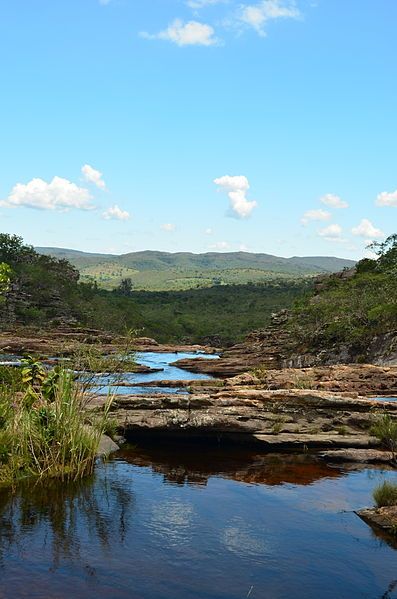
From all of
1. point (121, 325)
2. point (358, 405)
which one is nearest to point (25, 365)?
point (358, 405)

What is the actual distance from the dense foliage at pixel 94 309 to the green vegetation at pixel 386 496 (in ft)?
155

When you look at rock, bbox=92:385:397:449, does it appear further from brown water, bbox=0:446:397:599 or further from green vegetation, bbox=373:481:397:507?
green vegetation, bbox=373:481:397:507

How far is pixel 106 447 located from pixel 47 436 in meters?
3.13

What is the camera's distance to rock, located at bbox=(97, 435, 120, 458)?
1471cm

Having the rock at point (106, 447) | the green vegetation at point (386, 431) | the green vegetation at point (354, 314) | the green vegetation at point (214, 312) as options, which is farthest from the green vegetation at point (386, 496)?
the green vegetation at point (214, 312)

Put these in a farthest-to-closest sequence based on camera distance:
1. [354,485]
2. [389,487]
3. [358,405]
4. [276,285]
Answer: [276,285] < [358,405] < [354,485] < [389,487]

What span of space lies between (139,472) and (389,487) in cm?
594

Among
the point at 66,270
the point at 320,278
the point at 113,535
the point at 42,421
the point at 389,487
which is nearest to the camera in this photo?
the point at 113,535

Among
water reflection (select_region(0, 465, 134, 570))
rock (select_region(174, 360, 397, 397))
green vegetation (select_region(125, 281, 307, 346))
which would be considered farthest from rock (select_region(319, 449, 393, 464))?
green vegetation (select_region(125, 281, 307, 346))

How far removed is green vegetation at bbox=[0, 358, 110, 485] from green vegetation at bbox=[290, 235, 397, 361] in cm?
2913

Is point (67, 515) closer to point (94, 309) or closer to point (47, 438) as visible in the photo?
point (47, 438)

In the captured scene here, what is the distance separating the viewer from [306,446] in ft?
53.8

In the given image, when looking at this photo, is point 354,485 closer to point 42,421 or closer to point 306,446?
point 306,446

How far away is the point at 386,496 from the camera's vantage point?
11531 millimetres
